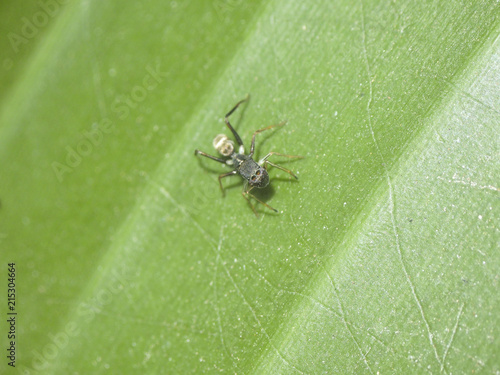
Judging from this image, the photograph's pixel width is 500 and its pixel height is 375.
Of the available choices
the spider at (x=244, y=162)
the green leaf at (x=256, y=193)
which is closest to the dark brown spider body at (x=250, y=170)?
the spider at (x=244, y=162)

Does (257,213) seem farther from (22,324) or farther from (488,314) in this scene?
(22,324)

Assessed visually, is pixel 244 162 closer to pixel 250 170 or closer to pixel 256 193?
pixel 250 170

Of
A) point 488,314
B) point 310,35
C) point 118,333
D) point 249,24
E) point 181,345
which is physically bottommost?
point 118,333

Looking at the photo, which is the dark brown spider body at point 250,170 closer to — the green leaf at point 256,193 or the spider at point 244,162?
the spider at point 244,162

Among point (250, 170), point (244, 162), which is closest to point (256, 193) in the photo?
point (250, 170)

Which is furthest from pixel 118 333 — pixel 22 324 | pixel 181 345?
pixel 22 324

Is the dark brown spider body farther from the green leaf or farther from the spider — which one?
the green leaf
